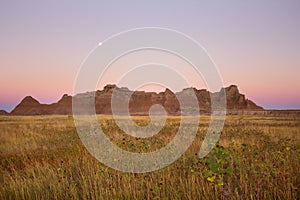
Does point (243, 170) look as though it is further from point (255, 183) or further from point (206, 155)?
point (206, 155)

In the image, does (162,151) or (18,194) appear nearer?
(18,194)

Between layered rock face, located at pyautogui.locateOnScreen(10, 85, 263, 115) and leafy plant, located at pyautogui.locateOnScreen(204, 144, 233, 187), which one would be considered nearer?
leafy plant, located at pyautogui.locateOnScreen(204, 144, 233, 187)

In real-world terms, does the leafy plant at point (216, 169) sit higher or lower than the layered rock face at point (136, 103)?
lower

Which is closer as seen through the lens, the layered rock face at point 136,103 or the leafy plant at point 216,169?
the leafy plant at point 216,169

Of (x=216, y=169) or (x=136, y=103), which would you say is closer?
(x=216, y=169)

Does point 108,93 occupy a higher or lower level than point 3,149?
higher

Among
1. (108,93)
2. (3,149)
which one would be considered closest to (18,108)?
(108,93)

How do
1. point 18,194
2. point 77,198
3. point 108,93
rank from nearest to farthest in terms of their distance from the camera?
point 77,198 → point 18,194 → point 108,93

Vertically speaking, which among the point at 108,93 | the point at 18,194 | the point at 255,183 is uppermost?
the point at 108,93

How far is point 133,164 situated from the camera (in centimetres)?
724

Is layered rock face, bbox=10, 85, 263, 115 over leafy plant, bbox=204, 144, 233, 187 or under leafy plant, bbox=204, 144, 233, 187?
over

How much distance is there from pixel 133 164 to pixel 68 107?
18806 centimetres

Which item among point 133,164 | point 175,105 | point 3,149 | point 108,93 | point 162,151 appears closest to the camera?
point 133,164

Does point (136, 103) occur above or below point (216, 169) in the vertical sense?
above
